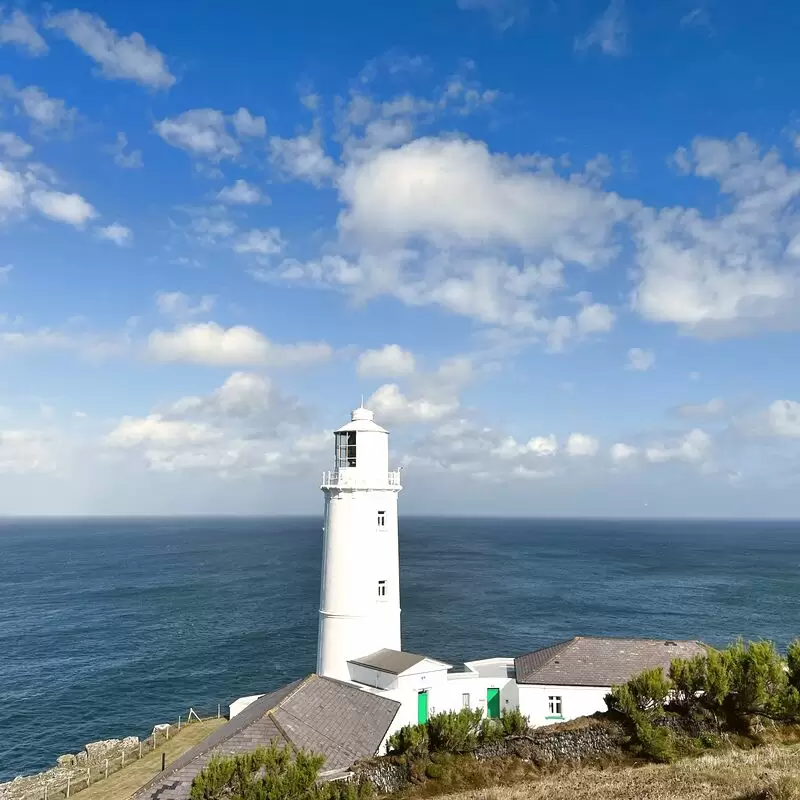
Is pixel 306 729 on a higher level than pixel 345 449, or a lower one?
lower

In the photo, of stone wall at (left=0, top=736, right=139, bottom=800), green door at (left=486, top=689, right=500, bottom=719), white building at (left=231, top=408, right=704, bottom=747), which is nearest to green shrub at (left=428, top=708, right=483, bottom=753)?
white building at (left=231, top=408, right=704, bottom=747)

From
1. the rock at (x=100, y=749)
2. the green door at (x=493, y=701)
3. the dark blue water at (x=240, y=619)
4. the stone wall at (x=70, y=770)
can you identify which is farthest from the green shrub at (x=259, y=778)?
the dark blue water at (x=240, y=619)

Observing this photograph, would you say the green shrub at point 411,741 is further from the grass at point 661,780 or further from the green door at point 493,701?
the green door at point 493,701

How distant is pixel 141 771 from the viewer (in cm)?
2967

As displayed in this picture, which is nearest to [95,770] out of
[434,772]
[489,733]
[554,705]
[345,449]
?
[345,449]

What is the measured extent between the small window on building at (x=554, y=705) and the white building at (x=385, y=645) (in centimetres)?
4

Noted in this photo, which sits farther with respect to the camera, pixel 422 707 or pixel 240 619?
pixel 240 619

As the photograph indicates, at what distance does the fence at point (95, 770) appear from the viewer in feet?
94.9

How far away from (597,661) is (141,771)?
2110 cm

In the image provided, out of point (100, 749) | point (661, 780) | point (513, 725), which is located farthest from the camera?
point (100, 749)

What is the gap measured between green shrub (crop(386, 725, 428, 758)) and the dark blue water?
26187 mm

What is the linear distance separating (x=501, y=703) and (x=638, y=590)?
2772 inches

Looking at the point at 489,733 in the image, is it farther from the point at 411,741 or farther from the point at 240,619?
the point at 240,619

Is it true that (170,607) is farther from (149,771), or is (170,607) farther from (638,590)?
(638,590)
